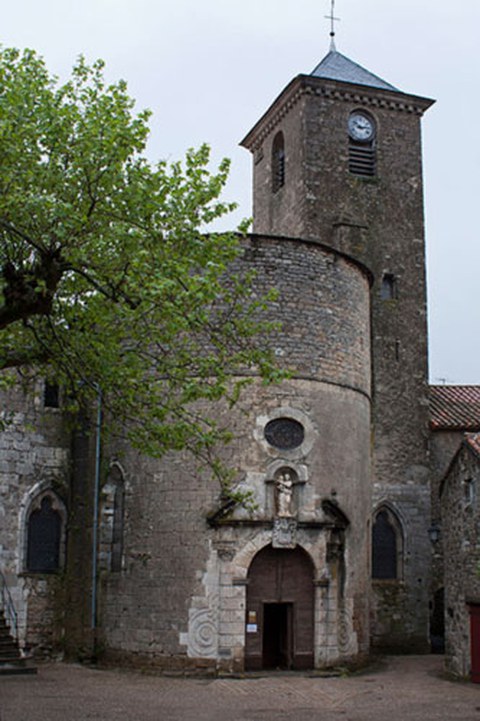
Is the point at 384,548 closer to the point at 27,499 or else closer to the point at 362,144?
the point at 27,499

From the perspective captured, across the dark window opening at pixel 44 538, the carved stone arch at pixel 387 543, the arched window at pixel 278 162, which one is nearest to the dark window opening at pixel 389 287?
the arched window at pixel 278 162

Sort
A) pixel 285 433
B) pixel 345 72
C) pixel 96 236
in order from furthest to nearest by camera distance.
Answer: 1. pixel 345 72
2. pixel 285 433
3. pixel 96 236

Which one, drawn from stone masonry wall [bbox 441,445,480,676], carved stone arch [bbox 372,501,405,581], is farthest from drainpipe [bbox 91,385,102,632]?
carved stone arch [bbox 372,501,405,581]

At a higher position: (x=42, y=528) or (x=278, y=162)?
(x=278, y=162)

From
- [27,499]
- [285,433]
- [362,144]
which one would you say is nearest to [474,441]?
[285,433]

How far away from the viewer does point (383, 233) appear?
27.5 m

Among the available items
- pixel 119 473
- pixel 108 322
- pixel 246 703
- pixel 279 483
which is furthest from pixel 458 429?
pixel 108 322

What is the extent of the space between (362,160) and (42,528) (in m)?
14.4

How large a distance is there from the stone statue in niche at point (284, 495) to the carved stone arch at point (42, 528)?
5415mm

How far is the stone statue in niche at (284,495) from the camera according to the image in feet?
64.1

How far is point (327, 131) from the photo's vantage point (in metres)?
27.6

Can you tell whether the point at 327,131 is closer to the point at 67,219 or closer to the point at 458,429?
the point at 458,429

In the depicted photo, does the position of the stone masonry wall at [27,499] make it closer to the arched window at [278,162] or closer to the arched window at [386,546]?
the arched window at [386,546]

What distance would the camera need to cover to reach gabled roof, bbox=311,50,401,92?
1126 inches
